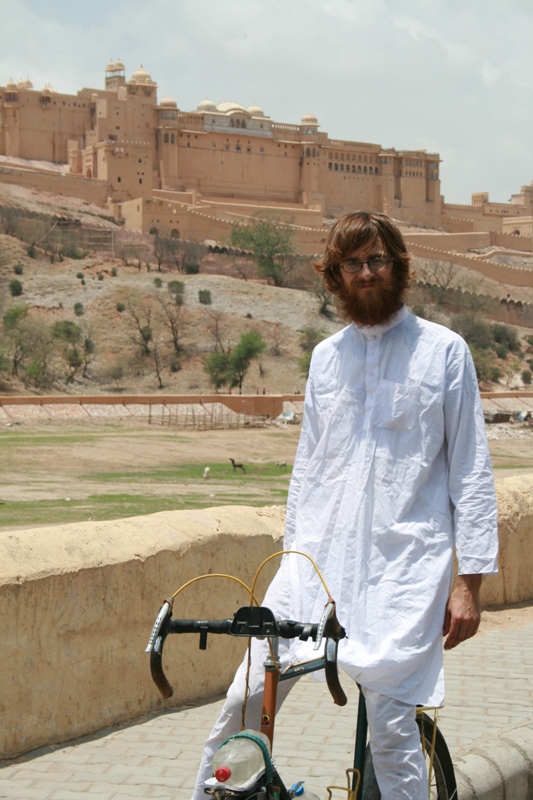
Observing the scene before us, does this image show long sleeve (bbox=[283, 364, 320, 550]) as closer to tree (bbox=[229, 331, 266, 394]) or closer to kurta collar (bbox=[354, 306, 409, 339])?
kurta collar (bbox=[354, 306, 409, 339])

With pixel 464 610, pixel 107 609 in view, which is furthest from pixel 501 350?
pixel 464 610

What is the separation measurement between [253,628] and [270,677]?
117 mm

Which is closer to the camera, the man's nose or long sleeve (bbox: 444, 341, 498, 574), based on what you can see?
long sleeve (bbox: 444, 341, 498, 574)

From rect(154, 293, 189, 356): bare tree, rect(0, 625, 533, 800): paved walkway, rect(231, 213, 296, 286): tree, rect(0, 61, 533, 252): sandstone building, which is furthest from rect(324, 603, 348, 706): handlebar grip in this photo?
rect(0, 61, 533, 252): sandstone building

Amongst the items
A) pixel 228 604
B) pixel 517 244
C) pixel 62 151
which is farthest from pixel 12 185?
pixel 228 604

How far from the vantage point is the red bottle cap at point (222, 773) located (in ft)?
7.04

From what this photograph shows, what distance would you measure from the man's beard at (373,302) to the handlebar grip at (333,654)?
0.74 metres

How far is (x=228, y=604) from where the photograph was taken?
14.0ft

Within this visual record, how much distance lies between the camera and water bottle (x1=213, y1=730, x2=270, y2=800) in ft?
7.07

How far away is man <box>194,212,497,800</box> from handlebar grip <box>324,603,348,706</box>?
0.67ft

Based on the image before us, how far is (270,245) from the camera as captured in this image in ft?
163

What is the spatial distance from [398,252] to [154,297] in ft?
115

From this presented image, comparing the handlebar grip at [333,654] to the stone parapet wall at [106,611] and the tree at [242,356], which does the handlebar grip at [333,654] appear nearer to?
the stone parapet wall at [106,611]

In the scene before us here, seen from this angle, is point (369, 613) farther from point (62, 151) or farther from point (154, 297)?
point (62, 151)
